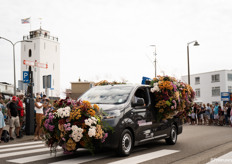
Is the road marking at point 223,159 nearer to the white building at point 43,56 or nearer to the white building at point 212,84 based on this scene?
the white building at point 212,84

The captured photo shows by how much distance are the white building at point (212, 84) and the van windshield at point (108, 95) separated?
2468 inches

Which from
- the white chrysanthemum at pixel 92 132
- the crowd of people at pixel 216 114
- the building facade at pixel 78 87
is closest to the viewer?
the white chrysanthemum at pixel 92 132

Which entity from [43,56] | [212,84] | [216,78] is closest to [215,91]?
[212,84]

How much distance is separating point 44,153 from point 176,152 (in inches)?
150

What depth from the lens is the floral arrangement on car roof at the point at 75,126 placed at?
6.86 m

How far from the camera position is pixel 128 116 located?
25.2ft

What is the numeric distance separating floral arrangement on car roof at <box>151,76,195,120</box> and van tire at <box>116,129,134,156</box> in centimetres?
180

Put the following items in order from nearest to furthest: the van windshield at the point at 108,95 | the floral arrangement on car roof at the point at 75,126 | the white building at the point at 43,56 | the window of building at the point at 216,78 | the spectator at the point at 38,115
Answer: the floral arrangement on car roof at the point at 75,126, the van windshield at the point at 108,95, the spectator at the point at 38,115, the window of building at the point at 216,78, the white building at the point at 43,56

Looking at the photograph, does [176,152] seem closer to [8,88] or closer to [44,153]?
[44,153]

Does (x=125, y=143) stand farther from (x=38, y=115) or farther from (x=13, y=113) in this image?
(x=13, y=113)

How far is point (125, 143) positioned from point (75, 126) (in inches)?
58.3

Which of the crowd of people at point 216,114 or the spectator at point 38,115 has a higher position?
the spectator at point 38,115

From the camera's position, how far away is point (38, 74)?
7456 centimetres

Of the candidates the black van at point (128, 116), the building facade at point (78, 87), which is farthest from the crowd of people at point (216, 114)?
the building facade at point (78, 87)
